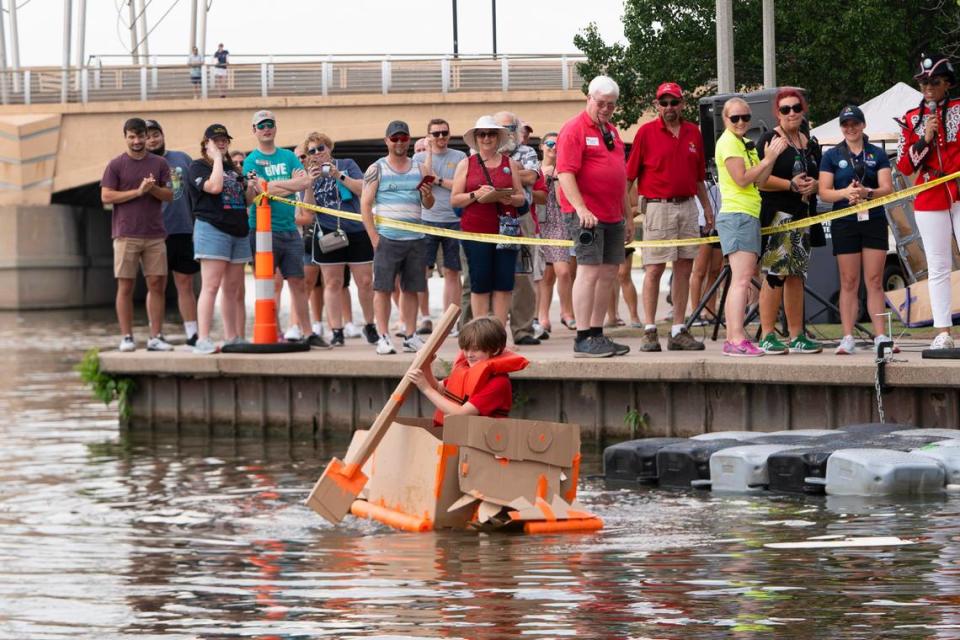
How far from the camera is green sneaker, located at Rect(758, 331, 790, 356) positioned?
12.8 metres

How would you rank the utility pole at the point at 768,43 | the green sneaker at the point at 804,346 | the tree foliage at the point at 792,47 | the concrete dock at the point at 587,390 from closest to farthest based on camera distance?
the concrete dock at the point at 587,390
the green sneaker at the point at 804,346
the utility pole at the point at 768,43
the tree foliage at the point at 792,47

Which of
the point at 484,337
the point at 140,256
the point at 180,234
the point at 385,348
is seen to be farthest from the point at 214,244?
the point at 484,337

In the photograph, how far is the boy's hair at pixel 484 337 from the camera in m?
9.72

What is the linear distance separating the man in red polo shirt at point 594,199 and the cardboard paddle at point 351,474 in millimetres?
3173

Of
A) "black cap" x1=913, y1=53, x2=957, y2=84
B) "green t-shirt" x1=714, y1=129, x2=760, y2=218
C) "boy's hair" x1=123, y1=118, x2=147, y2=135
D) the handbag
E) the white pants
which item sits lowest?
the white pants

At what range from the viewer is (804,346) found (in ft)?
42.7

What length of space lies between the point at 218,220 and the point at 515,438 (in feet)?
19.1

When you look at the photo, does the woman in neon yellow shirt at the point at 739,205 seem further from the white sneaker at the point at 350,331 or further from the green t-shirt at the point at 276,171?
the white sneaker at the point at 350,331

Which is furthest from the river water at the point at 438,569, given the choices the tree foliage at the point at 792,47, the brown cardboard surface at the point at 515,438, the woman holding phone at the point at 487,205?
the tree foliage at the point at 792,47

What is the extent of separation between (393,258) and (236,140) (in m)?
35.3

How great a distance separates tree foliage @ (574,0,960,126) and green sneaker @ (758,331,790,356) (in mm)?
23944

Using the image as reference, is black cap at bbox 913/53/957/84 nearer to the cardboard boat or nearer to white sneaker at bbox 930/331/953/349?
white sneaker at bbox 930/331/953/349

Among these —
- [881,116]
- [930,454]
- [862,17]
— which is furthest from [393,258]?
[862,17]

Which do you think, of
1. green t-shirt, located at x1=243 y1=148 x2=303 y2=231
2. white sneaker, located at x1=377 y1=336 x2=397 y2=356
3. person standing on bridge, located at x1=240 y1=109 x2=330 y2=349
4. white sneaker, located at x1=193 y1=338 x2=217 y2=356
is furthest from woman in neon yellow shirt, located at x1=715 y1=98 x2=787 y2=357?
white sneaker, located at x1=193 y1=338 x2=217 y2=356
